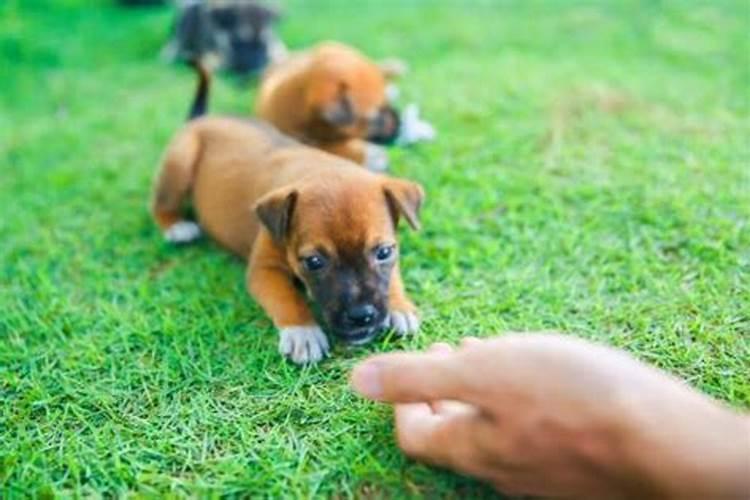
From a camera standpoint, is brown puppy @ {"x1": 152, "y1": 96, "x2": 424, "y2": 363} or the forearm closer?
the forearm

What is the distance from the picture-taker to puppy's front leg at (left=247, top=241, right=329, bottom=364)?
161 inches

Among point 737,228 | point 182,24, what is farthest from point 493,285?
point 182,24

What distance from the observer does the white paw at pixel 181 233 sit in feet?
17.5

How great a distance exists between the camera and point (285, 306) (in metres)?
4.33

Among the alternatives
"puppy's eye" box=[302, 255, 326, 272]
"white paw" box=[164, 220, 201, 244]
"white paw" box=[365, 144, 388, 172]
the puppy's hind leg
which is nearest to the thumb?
"puppy's eye" box=[302, 255, 326, 272]

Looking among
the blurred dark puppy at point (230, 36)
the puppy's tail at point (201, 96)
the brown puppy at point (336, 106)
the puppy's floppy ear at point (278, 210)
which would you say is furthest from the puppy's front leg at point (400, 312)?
the blurred dark puppy at point (230, 36)

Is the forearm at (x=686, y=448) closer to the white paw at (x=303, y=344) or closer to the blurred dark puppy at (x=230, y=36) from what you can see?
the white paw at (x=303, y=344)

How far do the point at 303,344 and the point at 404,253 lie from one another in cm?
109

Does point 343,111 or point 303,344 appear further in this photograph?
point 343,111

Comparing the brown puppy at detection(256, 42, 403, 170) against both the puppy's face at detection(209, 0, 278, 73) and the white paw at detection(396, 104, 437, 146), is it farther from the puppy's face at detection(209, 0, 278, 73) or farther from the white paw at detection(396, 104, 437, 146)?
the puppy's face at detection(209, 0, 278, 73)

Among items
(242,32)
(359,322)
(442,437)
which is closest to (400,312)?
(359,322)

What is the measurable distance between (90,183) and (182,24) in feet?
11.3

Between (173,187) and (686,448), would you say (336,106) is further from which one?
(686,448)

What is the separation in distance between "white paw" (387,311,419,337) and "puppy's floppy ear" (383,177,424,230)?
1.50ft
